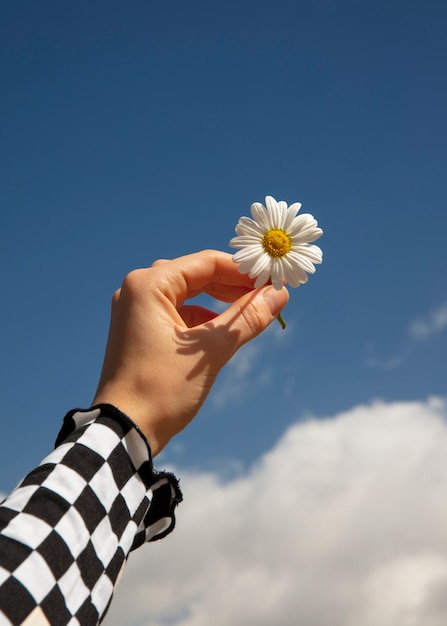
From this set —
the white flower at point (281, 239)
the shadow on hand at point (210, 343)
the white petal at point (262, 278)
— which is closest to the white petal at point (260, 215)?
the white flower at point (281, 239)

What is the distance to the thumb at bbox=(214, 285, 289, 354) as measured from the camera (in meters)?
2.14

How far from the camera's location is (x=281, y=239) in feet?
8.75

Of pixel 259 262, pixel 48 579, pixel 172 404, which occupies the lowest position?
pixel 48 579

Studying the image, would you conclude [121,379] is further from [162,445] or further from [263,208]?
[263,208]

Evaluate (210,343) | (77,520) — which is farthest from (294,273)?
(77,520)

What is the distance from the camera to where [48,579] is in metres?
1.25

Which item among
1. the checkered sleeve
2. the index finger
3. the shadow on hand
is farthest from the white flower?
the checkered sleeve

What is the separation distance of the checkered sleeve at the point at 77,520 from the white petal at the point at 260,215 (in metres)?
1.29

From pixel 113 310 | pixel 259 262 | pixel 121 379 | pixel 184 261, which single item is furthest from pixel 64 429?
pixel 259 262

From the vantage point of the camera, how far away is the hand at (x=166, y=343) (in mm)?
1851

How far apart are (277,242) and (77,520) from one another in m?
1.57

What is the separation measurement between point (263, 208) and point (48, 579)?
5.87 feet

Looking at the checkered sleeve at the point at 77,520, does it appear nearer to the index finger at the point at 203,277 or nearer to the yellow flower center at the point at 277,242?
the index finger at the point at 203,277

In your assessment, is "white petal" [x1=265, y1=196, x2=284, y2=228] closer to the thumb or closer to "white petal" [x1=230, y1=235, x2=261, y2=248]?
"white petal" [x1=230, y1=235, x2=261, y2=248]
